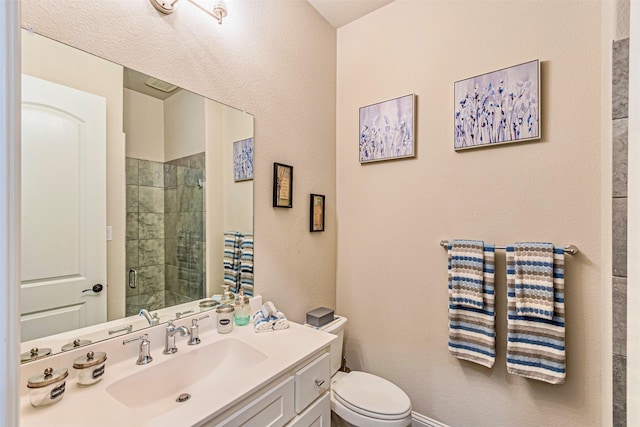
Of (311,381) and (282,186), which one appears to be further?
(282,186)

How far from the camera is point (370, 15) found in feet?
6.30

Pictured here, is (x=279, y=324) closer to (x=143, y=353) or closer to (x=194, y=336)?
(x=194, y=336)

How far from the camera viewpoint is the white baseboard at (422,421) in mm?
1635

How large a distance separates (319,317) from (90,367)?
1.10 meters

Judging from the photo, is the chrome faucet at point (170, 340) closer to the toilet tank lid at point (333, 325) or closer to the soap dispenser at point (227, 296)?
the soap dispenser at point (227, 296)

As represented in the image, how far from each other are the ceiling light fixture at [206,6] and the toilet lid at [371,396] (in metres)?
1.91

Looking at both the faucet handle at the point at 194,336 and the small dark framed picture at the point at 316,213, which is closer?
the faucet handle at the point at 194,336

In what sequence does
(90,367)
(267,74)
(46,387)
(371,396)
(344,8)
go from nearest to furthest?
1. (46,387)
2. (90,367)
3. (371,396)
4. (267,74)
5. (344,8)

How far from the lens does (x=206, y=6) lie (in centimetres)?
126

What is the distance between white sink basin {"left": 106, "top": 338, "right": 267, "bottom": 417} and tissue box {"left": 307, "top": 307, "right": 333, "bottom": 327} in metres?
0.60

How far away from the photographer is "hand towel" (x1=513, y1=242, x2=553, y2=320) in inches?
50.4

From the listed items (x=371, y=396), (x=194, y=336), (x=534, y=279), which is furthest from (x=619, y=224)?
(x=194, y=336)

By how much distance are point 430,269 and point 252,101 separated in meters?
1.39

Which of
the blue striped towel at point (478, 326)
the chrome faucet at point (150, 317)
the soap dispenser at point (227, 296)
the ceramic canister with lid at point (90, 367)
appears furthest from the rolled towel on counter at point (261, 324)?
the blue striped towel at point (478, 326)
